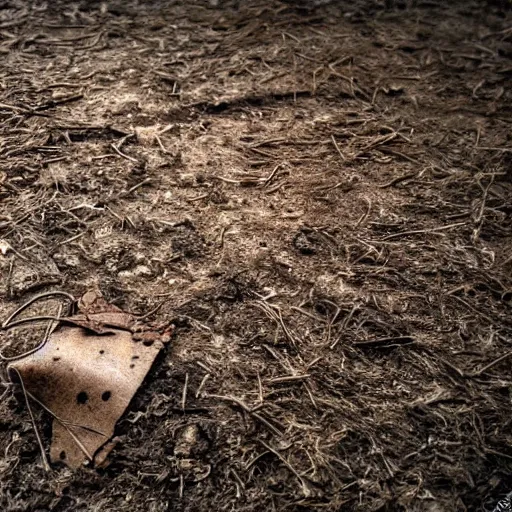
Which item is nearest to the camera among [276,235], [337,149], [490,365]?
[490,365]

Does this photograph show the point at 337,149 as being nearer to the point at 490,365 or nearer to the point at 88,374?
the point at 490,365

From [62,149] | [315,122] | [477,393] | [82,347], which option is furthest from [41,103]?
[477,393]

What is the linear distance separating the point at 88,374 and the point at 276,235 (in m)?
0.88

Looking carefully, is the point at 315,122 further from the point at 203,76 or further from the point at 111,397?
the point at 111,397

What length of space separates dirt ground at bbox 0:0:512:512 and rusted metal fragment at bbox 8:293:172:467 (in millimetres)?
43

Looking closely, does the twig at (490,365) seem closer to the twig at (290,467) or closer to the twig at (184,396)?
the twig at (290,467)

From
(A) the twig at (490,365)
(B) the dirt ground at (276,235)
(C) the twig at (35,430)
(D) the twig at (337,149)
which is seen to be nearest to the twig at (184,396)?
(B) the dirt ground at (276,235)

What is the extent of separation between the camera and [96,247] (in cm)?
244

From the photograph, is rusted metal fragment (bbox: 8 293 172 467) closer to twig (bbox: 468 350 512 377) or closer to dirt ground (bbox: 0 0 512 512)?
dirt ground (bbox: 0 0 512 512)

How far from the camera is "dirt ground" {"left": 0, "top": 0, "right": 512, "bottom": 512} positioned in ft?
6.13

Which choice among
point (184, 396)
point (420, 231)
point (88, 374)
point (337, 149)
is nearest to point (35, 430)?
point (88, 374)

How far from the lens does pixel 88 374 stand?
1999mm

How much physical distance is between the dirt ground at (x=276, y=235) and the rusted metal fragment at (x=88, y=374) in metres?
0.04

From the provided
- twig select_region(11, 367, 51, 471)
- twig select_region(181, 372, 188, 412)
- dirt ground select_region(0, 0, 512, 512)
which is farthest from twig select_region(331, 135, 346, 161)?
twig select_region(11, 367, 51, 471)
